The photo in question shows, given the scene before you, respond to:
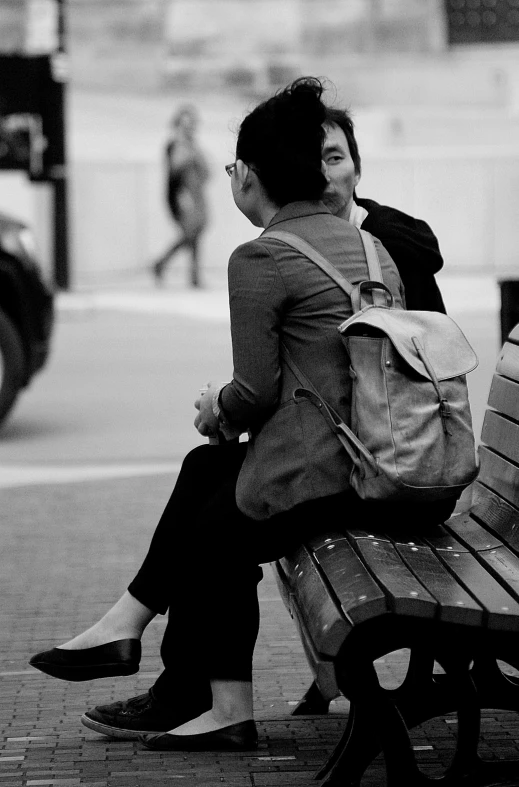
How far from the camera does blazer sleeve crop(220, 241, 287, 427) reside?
350cm

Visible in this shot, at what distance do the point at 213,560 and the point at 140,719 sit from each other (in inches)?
20.0

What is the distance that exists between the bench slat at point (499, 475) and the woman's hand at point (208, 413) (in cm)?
74

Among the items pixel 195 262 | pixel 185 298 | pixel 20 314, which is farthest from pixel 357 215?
pixel 195 262

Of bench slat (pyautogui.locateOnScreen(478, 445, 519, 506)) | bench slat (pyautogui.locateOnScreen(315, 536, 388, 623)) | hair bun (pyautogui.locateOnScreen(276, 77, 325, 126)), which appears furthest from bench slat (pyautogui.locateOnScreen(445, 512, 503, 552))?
hair bun (pyautogui.locateOnScreen(276, 77, 325, 126))

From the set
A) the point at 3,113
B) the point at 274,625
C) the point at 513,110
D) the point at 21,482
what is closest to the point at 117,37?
the point at 513,110

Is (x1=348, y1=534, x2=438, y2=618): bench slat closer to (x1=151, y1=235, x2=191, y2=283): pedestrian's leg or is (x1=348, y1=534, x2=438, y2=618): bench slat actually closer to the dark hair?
the dark hair

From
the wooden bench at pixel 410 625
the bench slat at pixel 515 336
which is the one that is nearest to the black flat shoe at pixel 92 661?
the wooden bench at pixel 410 625

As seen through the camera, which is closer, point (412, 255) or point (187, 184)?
point (412, 255)

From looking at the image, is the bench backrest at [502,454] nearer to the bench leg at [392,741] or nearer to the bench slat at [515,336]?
the bench slat at [515,336]

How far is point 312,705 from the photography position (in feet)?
13.5

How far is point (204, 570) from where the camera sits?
12.1ft

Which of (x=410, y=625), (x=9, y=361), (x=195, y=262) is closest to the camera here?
(x=410, y=625)

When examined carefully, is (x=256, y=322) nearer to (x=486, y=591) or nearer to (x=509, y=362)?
(x=486, y=591)

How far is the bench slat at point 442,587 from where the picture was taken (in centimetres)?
300
